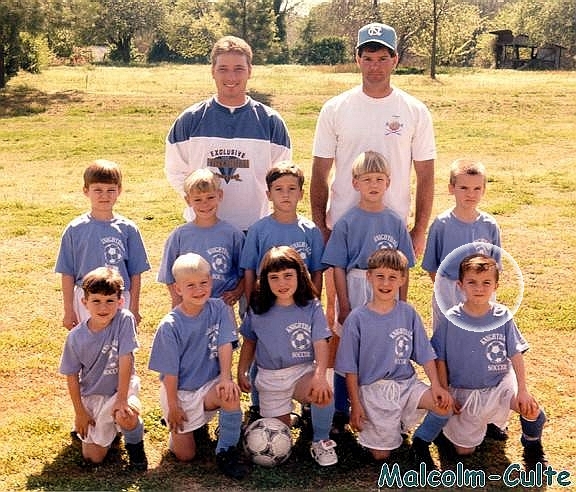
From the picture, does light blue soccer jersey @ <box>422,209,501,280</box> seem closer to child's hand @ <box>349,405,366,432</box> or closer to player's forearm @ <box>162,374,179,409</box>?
child's hand @ <box>349,405,366,432</box>

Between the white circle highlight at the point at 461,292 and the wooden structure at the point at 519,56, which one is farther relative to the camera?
the wooden structure at the point at 519,56

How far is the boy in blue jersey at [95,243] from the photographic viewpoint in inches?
165

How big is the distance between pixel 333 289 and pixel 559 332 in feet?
8.17

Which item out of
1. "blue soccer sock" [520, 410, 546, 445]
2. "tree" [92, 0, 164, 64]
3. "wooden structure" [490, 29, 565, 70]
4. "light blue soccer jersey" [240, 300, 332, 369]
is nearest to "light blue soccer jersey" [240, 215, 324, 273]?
"light blue soccer jersey" [240, 300, 332, 369]

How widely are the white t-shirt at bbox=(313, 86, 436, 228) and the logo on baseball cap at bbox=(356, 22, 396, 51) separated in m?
0.30

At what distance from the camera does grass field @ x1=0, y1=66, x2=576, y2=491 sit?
3.96m

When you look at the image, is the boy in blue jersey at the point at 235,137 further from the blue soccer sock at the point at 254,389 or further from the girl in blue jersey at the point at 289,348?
the blue soccer sock at the point at 254,389

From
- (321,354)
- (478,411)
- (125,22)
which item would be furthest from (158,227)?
(125,22)

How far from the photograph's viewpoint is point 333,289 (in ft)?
15.2

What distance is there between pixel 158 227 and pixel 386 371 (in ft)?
19.3

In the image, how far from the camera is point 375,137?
14.1ft

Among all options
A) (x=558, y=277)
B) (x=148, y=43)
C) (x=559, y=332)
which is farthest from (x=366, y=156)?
(x=148, y=43)

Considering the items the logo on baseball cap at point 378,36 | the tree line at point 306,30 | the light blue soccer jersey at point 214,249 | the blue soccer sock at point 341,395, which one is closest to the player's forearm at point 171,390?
the light blue soccer jersey at point 214,249

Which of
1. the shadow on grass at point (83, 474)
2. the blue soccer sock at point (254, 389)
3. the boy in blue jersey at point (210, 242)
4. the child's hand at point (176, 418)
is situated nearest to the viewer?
the shadow on grass at point (83, 474)
